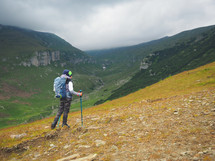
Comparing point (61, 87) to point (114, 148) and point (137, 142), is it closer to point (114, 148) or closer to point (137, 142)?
point (114, 148)

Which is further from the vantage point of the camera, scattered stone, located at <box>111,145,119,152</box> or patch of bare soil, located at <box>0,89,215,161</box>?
scattered stone, located at <box>111,145,119,152</box>

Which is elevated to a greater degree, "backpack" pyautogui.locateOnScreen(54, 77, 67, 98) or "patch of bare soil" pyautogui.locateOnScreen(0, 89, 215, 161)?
"backpack" pyautogui.locateOnScreen(54, 77, 67, 98)

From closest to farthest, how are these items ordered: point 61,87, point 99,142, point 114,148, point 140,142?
point 114,148
point 140,142
point 99,142
point 61,87

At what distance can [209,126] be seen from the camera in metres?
7.02

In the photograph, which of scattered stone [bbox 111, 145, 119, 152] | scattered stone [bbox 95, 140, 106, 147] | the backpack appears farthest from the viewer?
the backpack

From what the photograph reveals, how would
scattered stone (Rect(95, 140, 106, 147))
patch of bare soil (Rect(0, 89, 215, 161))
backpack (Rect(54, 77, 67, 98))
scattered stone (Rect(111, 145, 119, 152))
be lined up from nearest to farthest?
patch of bare soil (Rect(0, 89, 215, 161)) < scattered stone (Rect(111, 145, 119, 152)) < scattered stone (Rect(95, 140, 106, 147)) < backpack (Rect(54, 77, 67, 98))

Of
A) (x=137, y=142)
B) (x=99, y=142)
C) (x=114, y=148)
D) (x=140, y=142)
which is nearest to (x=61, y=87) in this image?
(x=99, y=142)

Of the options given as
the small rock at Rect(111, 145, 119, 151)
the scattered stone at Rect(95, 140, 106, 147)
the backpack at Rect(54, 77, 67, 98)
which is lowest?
the scattered stone at Rect(95, 140, 106, 147)

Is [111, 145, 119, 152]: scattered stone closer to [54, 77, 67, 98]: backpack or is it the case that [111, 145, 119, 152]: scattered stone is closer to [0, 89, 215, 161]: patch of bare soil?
[0, 89, 215, 161]: patch of bare soil

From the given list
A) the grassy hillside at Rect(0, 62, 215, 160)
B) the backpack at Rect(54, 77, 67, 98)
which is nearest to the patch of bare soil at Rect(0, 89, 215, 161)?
the grassy hillside at Rect(0, 62, 215, 160)

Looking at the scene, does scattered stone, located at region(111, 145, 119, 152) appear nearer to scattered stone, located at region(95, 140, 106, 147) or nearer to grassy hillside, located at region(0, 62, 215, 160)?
grassy hillside, located at region(0, 62, 215, 160)

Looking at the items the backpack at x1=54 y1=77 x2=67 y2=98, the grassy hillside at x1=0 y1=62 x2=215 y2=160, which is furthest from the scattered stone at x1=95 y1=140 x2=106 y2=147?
the backpack at x1=54 y1=77 x2=67 y2=98

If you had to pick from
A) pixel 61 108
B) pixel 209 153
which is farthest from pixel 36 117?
pixel 209 153

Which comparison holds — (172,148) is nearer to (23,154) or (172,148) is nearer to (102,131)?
(102,131)
